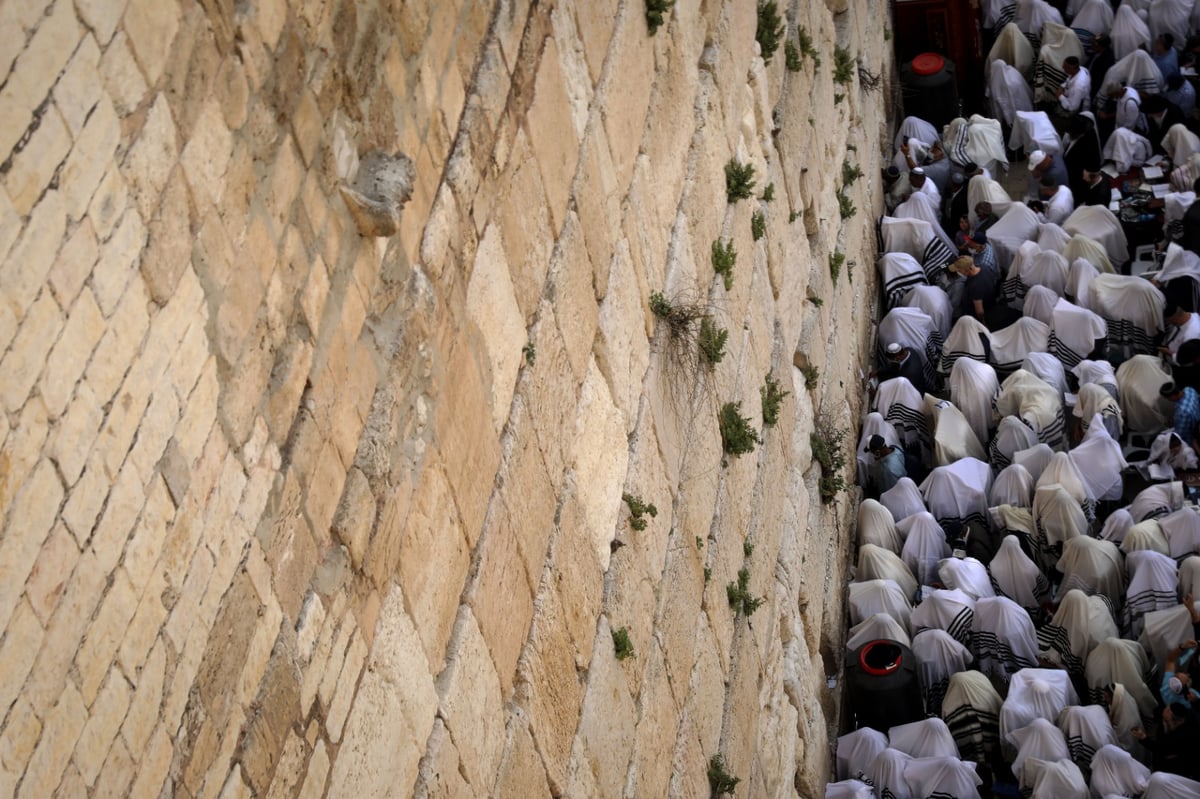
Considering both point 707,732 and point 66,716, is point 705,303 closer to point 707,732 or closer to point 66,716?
point 707,732

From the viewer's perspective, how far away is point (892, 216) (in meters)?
14.0

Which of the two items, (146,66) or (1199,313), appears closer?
(146,66)

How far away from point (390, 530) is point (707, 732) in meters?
3.39

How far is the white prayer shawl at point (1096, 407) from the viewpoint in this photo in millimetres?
11406

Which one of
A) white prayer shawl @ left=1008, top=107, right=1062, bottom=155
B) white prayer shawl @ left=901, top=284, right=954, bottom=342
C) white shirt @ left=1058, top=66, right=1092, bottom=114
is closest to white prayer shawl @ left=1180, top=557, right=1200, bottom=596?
white prayer shawl @ left=901, top=284, right=954, bottom=342

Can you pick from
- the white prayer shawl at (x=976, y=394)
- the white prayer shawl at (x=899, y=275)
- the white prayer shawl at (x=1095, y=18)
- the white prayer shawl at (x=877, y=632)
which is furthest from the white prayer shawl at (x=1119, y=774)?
the white prayer shawl at (x=1095, y=18)

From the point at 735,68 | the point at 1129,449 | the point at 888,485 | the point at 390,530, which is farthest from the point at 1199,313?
the point at 390,530

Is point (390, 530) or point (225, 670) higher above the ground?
point (390, 530)

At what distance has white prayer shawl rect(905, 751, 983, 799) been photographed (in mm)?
9461

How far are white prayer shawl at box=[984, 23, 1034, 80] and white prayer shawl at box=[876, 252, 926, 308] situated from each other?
141 inches

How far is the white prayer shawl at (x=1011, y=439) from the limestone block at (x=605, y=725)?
626cm

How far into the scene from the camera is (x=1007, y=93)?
15242 millimetres

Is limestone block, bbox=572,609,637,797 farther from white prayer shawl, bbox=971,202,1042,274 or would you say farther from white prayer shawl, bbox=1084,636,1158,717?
white prayer shawl, bbox=971,202,1042,274

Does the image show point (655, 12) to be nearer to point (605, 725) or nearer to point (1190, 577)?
point (605, 725)
